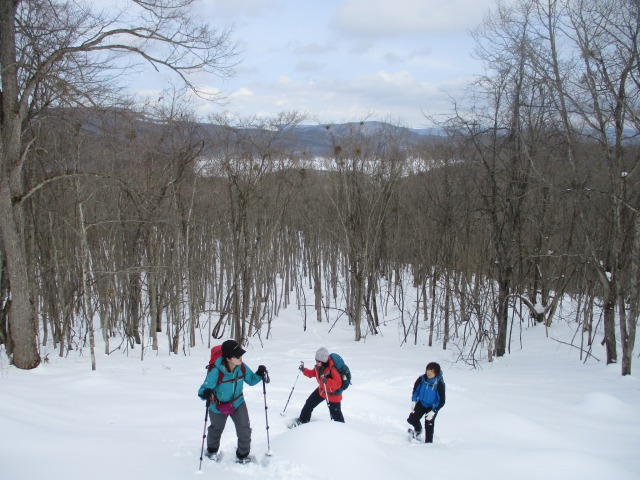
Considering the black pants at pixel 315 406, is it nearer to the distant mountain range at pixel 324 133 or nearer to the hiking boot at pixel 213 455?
the hiking boot at pixel 213 455

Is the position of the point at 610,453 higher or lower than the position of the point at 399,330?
higher

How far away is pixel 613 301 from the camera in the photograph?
11797mm

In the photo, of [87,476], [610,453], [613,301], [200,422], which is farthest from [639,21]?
[87,476]

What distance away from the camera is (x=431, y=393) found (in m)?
7.35

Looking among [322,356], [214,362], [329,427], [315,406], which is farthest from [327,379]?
[214,362]

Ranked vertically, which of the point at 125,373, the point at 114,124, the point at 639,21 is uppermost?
the point at 639,21

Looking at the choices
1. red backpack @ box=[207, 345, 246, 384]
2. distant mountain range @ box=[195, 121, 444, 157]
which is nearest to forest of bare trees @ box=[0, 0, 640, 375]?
distant mountain range @ box=[195, 121, 444, 157]

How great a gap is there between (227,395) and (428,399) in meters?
3.23

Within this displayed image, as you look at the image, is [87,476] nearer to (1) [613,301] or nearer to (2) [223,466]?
(2) [223,466]

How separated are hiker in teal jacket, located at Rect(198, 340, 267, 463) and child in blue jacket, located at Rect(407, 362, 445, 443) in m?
2.80

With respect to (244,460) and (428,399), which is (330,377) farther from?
(244,460)

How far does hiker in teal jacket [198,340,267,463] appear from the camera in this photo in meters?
5.66

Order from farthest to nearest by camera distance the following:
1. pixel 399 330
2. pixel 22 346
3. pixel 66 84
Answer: pixel 399 330 < pixel 22 346 < pixel 66 84

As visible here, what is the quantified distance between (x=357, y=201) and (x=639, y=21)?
38.6ft
